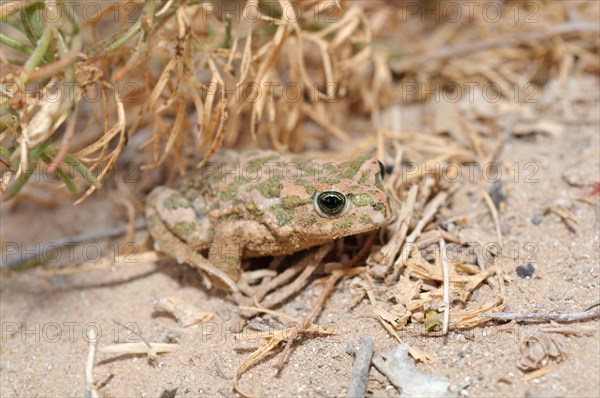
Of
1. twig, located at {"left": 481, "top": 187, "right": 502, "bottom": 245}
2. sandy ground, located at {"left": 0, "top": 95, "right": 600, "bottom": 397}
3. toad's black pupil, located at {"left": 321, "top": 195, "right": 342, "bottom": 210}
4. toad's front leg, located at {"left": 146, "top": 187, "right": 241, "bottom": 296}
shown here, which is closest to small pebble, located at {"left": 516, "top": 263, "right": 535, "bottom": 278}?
sandy ground, located at {"left": 0, "top": 95, "right": 600, "bottom": 397}

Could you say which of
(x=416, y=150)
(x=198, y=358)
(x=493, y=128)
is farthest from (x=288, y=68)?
(x=198, y=358)

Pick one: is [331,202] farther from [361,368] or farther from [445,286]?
[361,368]

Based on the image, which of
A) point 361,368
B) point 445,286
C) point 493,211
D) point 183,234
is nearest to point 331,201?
point 445,286

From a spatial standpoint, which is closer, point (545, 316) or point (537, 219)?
point (545, 316)

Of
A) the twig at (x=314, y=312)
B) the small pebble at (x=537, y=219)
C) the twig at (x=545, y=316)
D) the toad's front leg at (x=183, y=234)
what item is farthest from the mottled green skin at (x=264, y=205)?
the small pebble at (x=537, y=219)

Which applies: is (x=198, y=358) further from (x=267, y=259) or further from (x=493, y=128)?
(x=493, y=128)

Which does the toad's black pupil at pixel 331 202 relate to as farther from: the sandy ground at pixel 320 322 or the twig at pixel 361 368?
the twig at pixel 361 368
